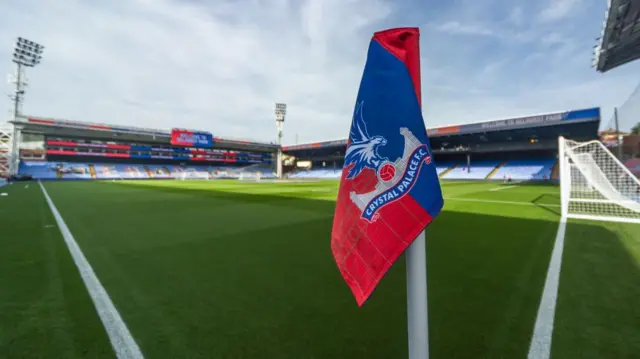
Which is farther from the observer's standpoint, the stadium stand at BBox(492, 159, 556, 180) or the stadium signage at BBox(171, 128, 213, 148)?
the stadium signage at BBox(171, 128, 213, 148)

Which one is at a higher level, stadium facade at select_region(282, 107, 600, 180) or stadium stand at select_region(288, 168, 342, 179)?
stadium facade at select_region(282, 107, 600, 180)

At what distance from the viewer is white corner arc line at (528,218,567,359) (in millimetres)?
2127

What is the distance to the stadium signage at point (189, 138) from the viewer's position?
54.0 meters

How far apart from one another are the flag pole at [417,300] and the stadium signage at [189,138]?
2359 inches

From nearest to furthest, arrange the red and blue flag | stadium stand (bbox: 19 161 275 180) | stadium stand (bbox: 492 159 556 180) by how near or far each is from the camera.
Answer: the red and blue flag → stadium stand (bbox: 492 159 556 180) → stadium stand (bbox: 19 161 275 180)

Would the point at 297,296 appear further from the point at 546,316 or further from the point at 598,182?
the point at 598,182

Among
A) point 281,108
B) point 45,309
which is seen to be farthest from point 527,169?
point 45,309

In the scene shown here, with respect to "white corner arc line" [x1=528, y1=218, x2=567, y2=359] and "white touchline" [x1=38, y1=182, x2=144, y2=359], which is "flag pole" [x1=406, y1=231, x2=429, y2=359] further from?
"white touchline" [x1=38, y1=182, x2=144, y2=359]

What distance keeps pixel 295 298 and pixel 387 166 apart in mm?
2387

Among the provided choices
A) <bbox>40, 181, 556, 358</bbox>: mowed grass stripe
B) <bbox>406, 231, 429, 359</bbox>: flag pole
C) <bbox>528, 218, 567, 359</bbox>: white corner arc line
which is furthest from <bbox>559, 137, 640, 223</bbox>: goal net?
<bbox>406, 231, 429, 359</bbox>: flag pole

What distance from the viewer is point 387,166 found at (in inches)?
48.8

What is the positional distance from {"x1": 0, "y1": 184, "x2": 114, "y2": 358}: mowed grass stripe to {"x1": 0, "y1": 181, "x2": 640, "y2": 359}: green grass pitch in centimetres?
1

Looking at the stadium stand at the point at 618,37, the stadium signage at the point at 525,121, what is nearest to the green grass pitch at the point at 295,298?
the stadium stand at the point at 618,37

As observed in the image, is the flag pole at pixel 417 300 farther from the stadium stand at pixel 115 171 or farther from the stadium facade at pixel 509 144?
the stadium stand at pixel 115 171
